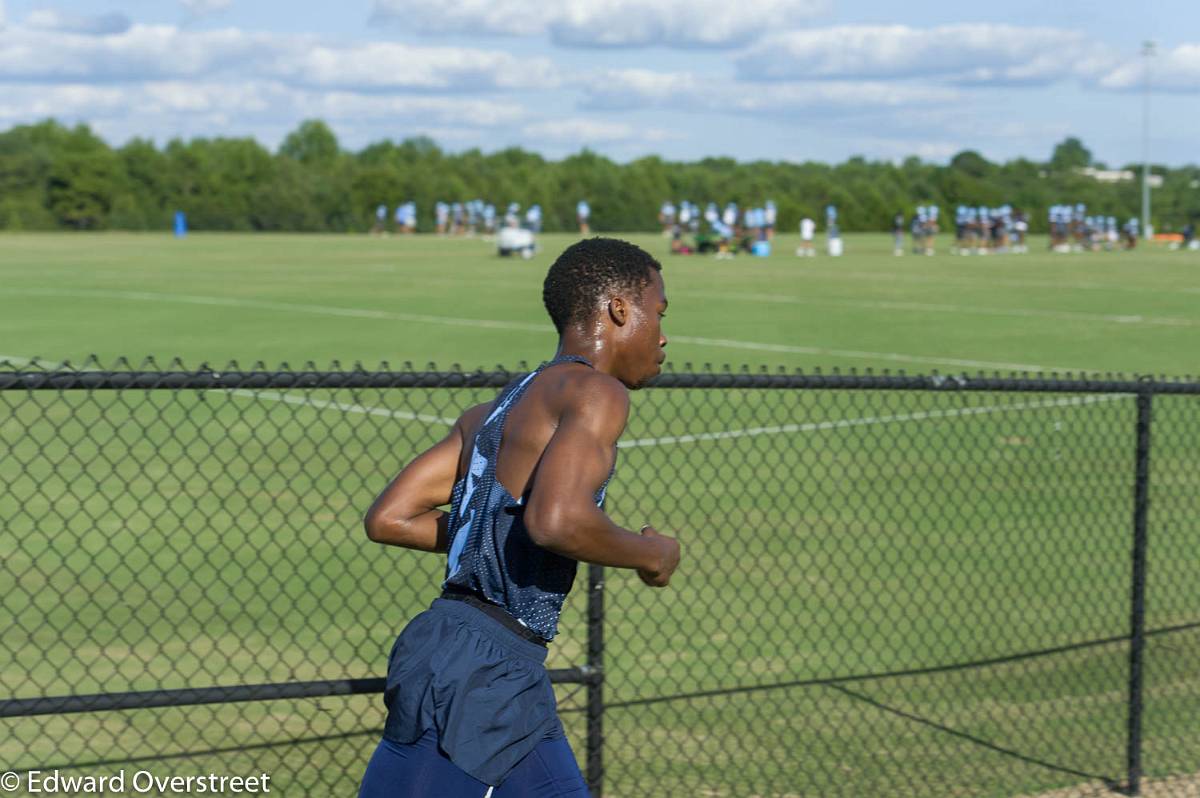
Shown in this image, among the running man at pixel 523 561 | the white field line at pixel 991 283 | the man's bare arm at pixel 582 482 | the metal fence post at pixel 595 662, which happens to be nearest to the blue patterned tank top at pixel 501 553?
the running man at pixel 523 561

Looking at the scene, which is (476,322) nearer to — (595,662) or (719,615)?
(719,615)

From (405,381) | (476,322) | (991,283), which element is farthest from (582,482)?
(991,283)

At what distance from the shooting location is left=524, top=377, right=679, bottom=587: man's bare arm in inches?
132

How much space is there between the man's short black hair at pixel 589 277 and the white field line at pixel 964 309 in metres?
25.8

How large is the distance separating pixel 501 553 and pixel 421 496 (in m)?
0.46

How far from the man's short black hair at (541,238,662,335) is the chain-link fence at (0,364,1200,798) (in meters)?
1.51

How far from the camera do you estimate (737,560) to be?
983 cm

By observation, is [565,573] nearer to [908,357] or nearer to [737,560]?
[737,560]

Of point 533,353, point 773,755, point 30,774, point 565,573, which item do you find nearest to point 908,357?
point 533,353

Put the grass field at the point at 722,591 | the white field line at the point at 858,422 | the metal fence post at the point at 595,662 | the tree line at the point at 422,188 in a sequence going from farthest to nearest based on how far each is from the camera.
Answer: the tree line at the point at 422,188 → the white field line at the point at 858,422 → the grass field at the point at 722,591 → the metal fence post at the point at 595,662

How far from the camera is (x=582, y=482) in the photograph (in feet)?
11.0

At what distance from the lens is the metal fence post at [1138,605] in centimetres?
644

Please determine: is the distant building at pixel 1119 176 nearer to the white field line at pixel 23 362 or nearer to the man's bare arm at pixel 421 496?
the white field line at pixel 23 362
